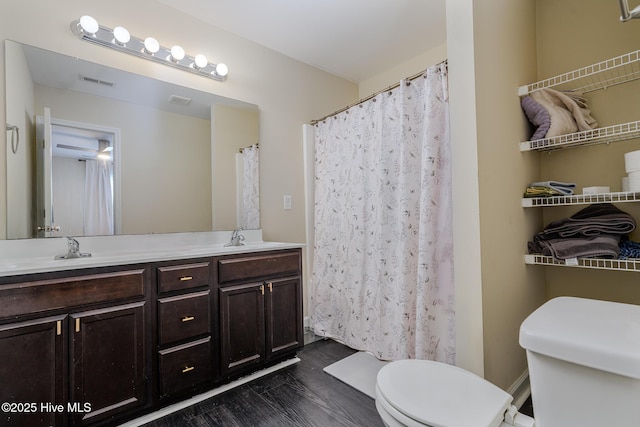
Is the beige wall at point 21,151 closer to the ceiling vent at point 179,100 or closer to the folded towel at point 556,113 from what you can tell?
the ceiling vent at point 179,100

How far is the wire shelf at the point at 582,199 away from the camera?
50.8 inches

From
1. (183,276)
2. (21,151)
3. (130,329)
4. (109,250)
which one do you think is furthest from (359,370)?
(21,151)

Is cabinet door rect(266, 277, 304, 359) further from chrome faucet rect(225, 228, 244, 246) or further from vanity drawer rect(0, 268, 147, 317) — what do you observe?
vanity drawer rect(0, 268, 147, 317)

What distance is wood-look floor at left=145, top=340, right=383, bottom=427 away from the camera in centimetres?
152

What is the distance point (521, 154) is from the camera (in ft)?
5.36

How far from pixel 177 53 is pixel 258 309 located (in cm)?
181

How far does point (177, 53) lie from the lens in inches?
78.7

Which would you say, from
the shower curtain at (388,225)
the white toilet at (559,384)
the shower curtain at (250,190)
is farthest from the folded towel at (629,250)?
the shower curtain at (250,190)

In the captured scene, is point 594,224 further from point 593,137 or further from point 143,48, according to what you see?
point 143,48

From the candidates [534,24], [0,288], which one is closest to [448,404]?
[0,288]

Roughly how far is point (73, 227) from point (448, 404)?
6.70 ft

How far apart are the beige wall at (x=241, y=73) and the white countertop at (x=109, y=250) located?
14cm

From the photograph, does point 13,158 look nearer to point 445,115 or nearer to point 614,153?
point 445,115

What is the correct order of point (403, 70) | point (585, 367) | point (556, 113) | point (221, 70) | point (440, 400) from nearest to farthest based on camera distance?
point (585, 367) < point (440, 400) < point (556, 113) < point (221, 70) < point (403, 70)
